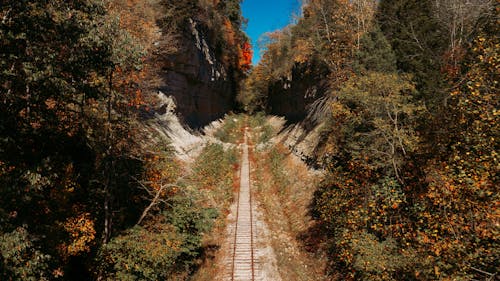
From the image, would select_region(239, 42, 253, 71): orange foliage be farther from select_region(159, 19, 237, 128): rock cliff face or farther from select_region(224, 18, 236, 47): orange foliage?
select_region(159, 19, 237, 128): rock cliff face

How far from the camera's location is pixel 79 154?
1311cm

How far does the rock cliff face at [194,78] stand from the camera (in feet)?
95.2

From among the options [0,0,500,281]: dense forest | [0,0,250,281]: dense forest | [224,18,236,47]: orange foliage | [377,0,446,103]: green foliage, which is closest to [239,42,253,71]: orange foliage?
[224,18,236,47]: orange foliage

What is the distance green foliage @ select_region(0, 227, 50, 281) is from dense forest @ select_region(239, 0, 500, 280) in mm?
10767

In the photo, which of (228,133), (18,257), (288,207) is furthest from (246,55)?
(18,257)

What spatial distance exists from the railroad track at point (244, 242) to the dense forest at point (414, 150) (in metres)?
3.85

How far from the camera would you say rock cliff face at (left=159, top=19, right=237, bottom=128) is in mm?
29016

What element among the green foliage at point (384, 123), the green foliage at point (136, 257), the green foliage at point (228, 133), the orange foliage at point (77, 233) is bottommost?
the green foliage at point (136, 257)

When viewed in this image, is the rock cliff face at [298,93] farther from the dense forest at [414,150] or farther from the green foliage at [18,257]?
the green foliage at [18,257]

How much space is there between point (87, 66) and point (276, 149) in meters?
26.6

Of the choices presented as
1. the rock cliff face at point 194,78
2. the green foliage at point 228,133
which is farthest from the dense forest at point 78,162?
the green foliage at point 228,133

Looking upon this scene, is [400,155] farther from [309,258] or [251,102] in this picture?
[251,102]

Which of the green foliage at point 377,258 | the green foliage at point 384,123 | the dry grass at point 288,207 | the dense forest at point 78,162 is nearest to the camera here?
the dense forest at point 78,162

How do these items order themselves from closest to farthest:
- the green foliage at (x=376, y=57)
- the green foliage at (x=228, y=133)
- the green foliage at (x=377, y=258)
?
the green foliage at (x=377, y=258) < the green foliage at (x=376, y=57) < the green foliage at (x=228, y=133)
